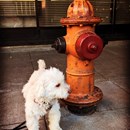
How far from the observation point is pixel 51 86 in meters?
2.18

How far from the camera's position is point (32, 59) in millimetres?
5996

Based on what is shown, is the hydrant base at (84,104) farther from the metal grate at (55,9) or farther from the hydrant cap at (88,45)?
the metal grate at (55,9)

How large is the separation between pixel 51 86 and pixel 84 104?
778 mm

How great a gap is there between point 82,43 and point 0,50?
4.98m

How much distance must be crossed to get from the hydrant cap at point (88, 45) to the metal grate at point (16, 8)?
5106 millimetres

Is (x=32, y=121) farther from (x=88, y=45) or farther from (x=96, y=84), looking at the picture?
(x=96, y=84)

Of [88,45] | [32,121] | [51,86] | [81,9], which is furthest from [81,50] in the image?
[32,121]

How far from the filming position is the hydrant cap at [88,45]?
8.39 feet

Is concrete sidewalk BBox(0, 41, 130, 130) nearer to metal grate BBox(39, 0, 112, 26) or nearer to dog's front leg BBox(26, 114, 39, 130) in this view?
dog's front leg BBox(26, 114, 39, 130)

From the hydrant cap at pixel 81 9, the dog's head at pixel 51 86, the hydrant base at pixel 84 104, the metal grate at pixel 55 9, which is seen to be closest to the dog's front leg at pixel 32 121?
the dog's head at pixel 51 86

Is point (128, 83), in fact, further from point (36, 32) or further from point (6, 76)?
point (36, 32)

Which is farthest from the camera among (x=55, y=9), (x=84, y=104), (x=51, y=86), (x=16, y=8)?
(x=55, y=9)

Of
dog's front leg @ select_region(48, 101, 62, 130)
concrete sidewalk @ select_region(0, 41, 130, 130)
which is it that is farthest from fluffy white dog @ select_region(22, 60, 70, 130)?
concrete sidewalk @ select_region(0, 41, 130, 130)

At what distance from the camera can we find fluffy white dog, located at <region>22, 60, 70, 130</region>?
7.11ft
